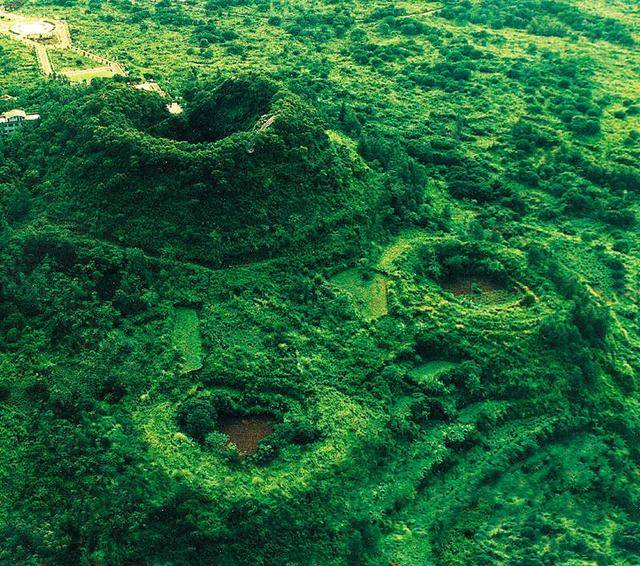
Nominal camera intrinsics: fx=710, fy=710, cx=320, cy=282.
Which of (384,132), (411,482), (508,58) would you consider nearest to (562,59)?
(508,58)

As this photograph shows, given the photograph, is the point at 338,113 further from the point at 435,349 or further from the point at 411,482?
the point at 411,482

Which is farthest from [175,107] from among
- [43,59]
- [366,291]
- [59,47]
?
[366,291]

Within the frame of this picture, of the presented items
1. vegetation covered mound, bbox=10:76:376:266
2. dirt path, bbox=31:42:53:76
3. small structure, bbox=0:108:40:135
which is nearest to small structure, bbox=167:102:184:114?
vegetation covered mound, bbox=10:76:376:266

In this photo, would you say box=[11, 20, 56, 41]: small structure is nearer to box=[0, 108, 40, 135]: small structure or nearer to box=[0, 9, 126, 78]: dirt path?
box=[0, 9, 126, 78]: dirt path

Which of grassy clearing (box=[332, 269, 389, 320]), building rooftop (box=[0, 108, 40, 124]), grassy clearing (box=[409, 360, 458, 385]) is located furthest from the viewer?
building rooftop (box=[0, 108, 40, 124])

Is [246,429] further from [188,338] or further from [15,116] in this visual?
[15,116]
